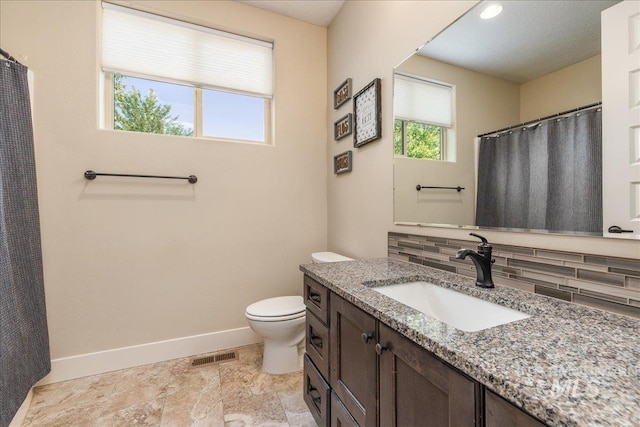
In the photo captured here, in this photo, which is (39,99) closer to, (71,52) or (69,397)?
(71,52)

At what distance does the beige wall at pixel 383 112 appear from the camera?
53.6 inches

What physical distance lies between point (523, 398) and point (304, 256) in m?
2.10

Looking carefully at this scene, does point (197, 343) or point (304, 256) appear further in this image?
point (304, 256)

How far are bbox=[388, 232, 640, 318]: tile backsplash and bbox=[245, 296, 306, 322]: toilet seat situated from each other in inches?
39.8

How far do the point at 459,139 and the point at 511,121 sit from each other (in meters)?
0.23

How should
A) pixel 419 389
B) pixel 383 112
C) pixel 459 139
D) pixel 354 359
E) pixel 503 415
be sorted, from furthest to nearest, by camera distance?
pixel 383 112, pixel 459 139, pixel 354 359, pixel 419 389, pixel 503 415

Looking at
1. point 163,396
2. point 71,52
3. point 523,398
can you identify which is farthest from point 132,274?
point 523,398

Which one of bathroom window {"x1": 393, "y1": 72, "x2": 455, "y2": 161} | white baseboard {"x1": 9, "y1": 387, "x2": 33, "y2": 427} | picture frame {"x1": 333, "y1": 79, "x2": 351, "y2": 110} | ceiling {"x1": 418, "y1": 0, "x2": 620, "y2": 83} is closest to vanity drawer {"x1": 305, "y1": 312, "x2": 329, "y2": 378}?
bathroom window {"x1": 393, "y1": 72, "x2": 455, "y2": 161}

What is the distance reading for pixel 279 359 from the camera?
74.2 inches

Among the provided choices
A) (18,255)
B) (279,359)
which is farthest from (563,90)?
(18,255)

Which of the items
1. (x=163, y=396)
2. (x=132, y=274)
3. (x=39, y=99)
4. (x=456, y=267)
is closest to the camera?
(x=456, y=267)

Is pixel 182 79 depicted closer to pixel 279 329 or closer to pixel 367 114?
pixel 367 114

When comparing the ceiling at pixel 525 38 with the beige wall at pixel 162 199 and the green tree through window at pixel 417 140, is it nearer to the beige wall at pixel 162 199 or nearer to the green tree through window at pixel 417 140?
the green tree through window at pixel 417 140

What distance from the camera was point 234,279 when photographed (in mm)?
2246
